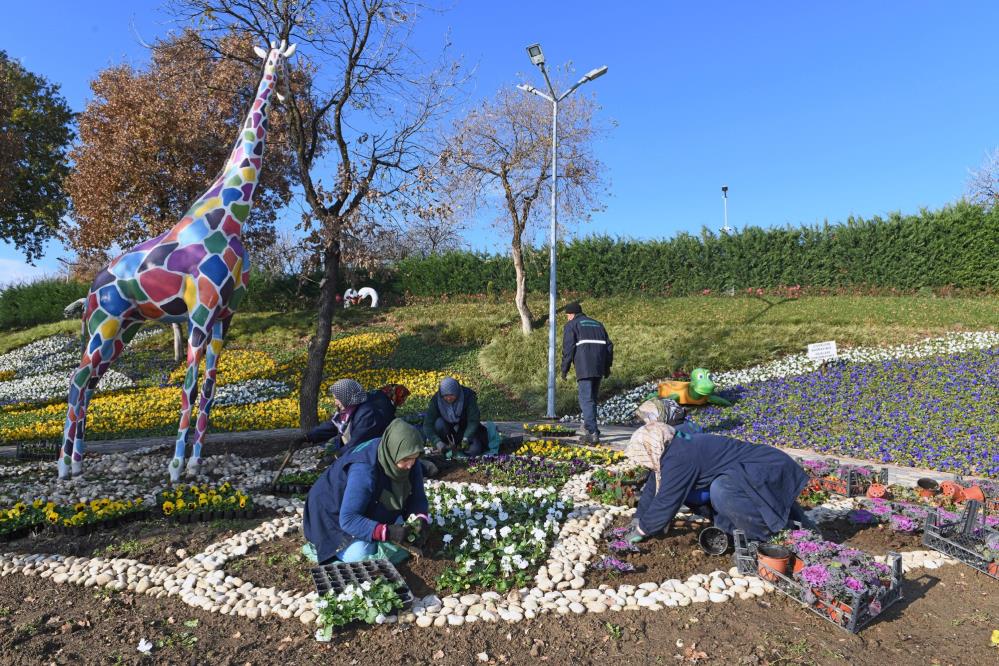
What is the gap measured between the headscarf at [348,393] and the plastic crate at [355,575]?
2102mm

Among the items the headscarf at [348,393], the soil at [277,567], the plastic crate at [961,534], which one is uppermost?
the headscarf at [348,393]

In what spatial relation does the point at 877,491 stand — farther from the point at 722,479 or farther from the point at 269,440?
the point at 269,440

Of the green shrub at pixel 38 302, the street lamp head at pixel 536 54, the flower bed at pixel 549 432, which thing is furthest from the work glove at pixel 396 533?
the green shrub at pixel 38 302

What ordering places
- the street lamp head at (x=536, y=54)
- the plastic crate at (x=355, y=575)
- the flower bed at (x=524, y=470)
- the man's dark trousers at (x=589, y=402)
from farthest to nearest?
1. the street lamp head at (x=536, y=54)
2. the man's dark trousers at (x=589, y=402)
3. the flower bed at (x=524, y=470)
4. the plastic crate at (x=355, y=575)

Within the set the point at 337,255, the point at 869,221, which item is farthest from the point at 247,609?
the point at 869,221

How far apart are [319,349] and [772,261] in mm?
18782

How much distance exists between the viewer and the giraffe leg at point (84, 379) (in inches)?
293

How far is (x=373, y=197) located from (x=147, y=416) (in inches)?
261

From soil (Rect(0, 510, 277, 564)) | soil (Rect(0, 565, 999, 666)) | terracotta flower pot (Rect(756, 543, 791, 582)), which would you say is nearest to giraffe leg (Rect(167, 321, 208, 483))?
soil (Rect(0, 510, 277, 564))

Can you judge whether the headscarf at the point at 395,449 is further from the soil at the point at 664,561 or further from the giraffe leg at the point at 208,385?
the giraffe leg at the point at 208,385

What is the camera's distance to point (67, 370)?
20.5 metres

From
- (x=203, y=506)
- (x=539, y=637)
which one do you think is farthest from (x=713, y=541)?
(x=203, y=506)

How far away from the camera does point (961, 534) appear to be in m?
5.12

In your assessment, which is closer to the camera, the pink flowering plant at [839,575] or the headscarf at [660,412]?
the pink flowering plant at [839,575]
